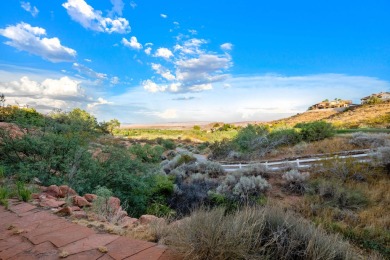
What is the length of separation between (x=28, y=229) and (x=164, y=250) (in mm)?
1971

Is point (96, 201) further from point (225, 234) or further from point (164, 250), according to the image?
point (225, 234)

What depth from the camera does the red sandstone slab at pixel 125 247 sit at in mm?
2812

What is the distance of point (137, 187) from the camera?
802 centimetres

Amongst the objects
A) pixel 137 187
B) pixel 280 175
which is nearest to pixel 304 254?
pixel 137 187

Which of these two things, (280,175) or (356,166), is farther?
(280,175)

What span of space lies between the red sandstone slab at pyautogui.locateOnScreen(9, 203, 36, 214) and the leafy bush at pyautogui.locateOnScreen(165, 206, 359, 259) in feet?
9.18

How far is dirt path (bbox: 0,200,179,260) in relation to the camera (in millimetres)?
2838

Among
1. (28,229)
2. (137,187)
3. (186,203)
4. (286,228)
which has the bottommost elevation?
(186,203)

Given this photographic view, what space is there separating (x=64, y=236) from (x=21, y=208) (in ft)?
5.54

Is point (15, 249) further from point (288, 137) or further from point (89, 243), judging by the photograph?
point (288, 137)

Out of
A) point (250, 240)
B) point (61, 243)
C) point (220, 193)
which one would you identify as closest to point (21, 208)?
point (61, 243)

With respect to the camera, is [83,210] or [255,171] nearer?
A: [83,210]

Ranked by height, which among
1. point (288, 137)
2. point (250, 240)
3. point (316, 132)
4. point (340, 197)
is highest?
point (316, 132)

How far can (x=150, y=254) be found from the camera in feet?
9.09
